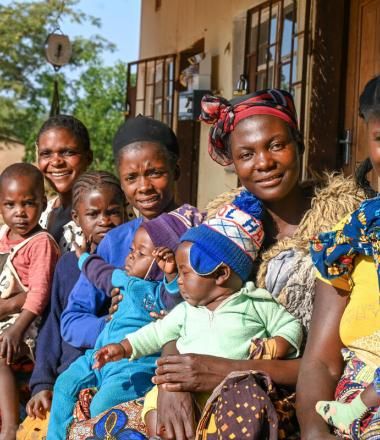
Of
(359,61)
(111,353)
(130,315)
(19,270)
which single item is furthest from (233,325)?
(359,61)

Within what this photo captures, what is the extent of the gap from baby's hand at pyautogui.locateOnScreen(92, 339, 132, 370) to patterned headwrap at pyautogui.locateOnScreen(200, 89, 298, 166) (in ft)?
2.82

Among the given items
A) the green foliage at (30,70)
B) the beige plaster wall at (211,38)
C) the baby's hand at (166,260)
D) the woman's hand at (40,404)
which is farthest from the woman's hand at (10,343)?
the green foliage at (30,70)

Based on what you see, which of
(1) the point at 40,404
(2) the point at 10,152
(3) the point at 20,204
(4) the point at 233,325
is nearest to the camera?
(4) the point at 233,325

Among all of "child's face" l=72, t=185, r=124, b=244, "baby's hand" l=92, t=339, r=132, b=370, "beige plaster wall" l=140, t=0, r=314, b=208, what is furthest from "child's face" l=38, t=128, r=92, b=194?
"beige plaster wall" l=140, t=0, r=314, b=208

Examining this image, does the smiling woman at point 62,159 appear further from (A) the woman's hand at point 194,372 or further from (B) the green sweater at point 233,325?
(A) the woman's hand at point 194,372

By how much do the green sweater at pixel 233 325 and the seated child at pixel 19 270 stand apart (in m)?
Result: 1.16

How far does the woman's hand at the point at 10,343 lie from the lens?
3865 mm

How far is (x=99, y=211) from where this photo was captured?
3867 millimetres

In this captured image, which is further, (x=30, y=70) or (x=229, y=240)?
(x=30, y=70)

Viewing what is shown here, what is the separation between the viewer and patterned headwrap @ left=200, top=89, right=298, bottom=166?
3125mm

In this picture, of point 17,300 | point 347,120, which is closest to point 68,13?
point 347,120

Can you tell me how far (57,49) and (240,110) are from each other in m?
10.6

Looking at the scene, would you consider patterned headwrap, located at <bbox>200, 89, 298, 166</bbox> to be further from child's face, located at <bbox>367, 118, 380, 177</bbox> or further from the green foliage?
the green foliage

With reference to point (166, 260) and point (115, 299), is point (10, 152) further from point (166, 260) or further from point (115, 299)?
point (166, 260)
